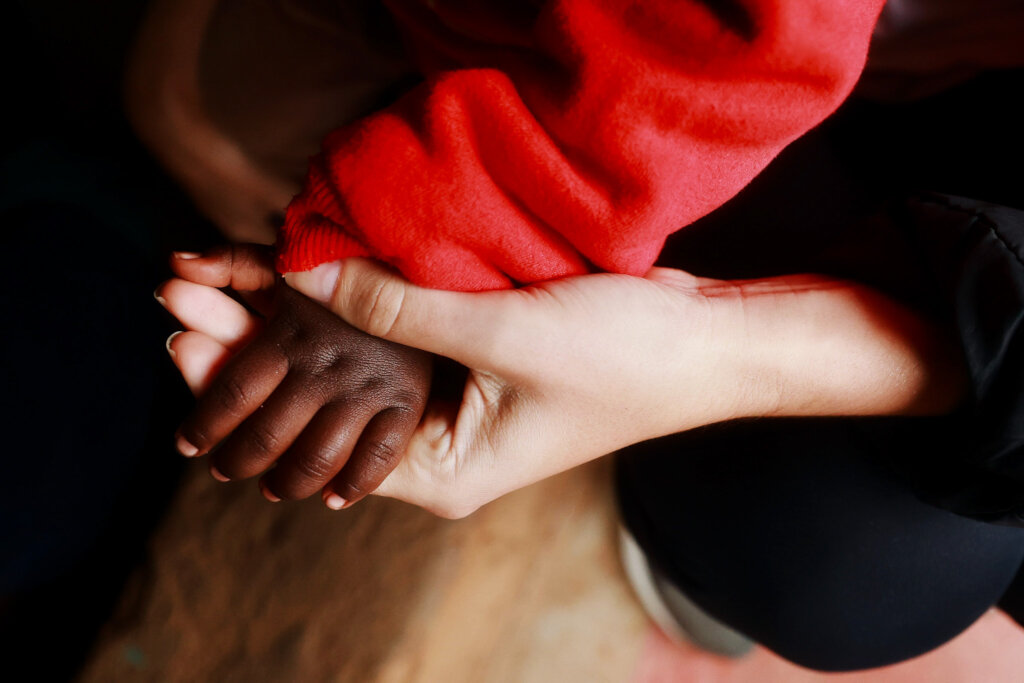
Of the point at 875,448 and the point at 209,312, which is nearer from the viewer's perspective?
the point at 209,312

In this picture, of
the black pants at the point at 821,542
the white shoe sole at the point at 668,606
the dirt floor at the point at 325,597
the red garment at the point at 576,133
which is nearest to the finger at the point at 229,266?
the red garment at the point at 576,133

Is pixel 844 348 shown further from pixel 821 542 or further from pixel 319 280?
pixel 319 280

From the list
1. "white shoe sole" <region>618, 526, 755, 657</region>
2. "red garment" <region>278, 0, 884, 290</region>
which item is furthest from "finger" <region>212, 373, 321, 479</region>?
"white shoe sole" <region>618, 526, 755, 657</region>

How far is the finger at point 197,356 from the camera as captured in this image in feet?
1.74

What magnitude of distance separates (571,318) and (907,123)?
409 millimetres

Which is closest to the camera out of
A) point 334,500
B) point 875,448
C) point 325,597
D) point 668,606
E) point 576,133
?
point 576,133

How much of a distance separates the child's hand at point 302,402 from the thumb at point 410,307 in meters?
0.04

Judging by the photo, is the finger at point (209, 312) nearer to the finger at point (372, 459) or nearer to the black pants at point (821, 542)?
the finger at point (372, 459)

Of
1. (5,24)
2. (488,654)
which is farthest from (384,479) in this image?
(5,24)

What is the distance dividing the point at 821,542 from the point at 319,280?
556 millimetres

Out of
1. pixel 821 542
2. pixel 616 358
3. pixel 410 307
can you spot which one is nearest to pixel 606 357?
pixel 616 358

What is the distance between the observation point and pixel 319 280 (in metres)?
0.49

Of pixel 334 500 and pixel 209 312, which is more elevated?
pixel 209 312

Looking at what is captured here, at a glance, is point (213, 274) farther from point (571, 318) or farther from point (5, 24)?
point (5, 24)
